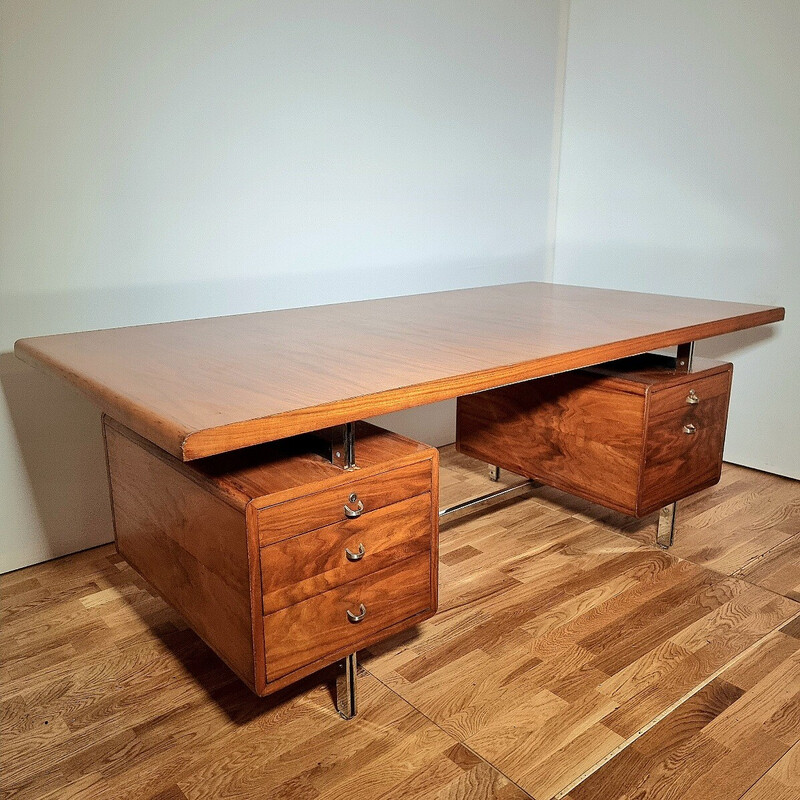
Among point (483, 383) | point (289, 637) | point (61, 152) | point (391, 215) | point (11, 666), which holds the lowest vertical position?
point (11, 666)

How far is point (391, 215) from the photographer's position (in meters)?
2.25

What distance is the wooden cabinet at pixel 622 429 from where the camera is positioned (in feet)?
5.52

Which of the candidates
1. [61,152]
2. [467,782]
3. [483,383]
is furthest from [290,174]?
[467,782]

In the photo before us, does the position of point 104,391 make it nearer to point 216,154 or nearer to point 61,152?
point 61,152

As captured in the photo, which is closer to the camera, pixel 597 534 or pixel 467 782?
pixel 467 782

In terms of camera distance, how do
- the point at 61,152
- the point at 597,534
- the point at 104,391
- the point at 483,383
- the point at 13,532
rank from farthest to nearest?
the point at 597,534
the point at 13,532
the point at 61,152
the point at 483,383
the point at 104,391

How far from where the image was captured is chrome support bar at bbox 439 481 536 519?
6.19ft

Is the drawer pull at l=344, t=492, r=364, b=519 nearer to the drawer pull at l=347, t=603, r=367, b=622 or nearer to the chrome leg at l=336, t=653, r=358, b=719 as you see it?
the drawer pull at l=347, t=603, r=367, b=622

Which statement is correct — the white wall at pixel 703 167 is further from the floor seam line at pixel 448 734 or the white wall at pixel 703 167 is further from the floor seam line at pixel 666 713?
the floor seam line at pixel 448 734

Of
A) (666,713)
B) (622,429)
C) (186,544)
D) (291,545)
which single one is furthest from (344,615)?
(622,429)

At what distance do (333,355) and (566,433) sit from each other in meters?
0.72

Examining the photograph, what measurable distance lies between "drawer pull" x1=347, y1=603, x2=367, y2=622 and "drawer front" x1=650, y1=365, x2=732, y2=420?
80 centimetres

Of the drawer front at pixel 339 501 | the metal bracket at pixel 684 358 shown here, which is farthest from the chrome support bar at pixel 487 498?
the drawer front at pixel 339 501

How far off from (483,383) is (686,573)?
869mm
